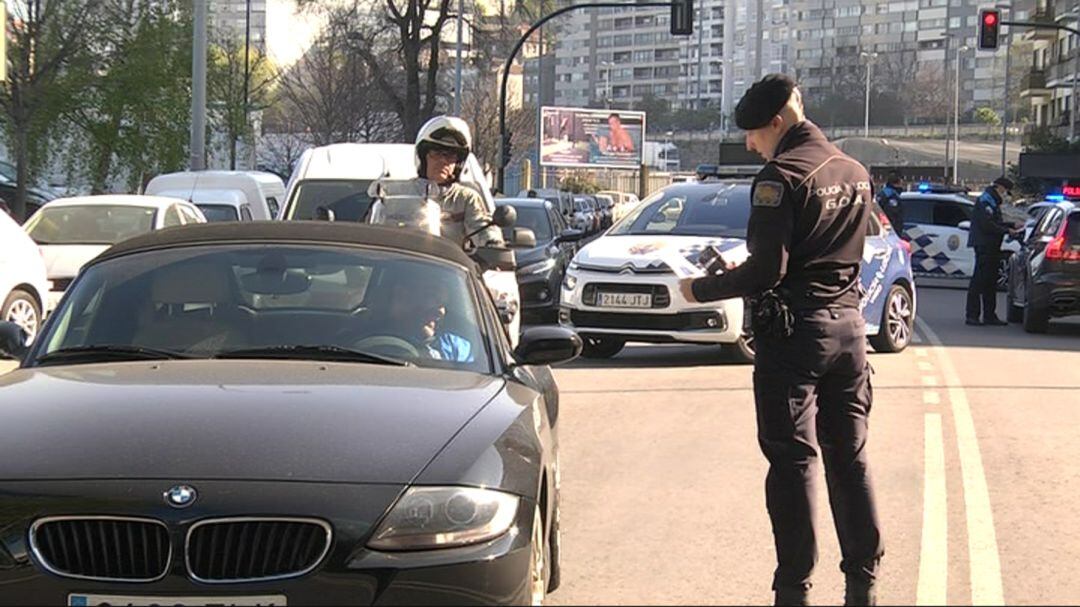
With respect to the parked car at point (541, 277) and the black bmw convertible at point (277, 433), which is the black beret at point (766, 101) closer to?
the black bmw convertible at point (277, 433)

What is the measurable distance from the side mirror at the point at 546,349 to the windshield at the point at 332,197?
8907 mm

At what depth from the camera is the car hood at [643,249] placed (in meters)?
12.3

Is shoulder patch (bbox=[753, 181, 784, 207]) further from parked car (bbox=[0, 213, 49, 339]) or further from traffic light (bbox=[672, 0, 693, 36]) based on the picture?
traffic light (bbox=[672, 0, 693, 36])

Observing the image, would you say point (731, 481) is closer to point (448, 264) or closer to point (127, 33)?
point (448, 264)

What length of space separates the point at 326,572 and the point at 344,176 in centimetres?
1141

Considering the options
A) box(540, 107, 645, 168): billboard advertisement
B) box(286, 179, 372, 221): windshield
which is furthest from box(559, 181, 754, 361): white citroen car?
box(540, 107, 645, 168): billboard advertisement

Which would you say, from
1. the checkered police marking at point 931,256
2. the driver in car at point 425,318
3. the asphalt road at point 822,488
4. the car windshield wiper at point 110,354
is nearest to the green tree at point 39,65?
the checkered police marking at point 931,256

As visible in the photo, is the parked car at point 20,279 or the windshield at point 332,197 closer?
the parked car at point 20,279

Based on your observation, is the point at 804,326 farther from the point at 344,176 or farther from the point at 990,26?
the point at 990,26

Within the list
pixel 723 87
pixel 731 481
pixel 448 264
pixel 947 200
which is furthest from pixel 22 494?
pixel 723 87

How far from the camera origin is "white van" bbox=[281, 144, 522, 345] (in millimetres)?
14039

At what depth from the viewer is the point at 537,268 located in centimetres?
1727

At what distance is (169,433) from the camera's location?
386 centimetres

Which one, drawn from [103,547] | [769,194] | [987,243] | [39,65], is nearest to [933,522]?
[769,194]
